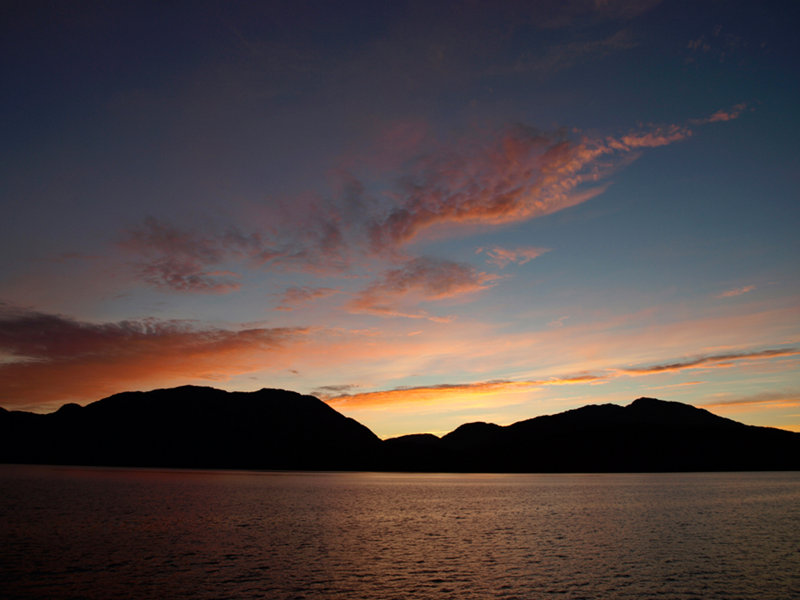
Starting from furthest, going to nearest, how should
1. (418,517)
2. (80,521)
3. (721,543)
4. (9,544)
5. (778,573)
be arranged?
(418,517), (80,521), (721,543), (9,544), (778,573)

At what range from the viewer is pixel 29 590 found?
34.0 m

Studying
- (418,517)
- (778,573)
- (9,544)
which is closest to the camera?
(778,573)

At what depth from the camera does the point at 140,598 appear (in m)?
33.4

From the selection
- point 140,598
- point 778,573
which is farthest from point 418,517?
point 140,598

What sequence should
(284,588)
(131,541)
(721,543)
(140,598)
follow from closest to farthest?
(140,598), (284,588), (131,541), (721,543)

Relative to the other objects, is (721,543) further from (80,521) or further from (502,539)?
(80,521)

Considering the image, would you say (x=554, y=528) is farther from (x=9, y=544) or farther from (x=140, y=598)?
(x=9, y=544)

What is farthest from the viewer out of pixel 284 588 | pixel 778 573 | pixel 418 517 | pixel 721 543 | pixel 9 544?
pixel 418 517

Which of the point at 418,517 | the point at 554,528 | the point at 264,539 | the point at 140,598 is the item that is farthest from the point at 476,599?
the point at 418,517

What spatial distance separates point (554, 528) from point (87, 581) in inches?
2305

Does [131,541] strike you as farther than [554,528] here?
No

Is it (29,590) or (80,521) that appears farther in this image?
(80,521)

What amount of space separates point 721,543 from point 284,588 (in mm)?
50397

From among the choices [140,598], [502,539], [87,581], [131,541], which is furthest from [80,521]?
[502,539]
